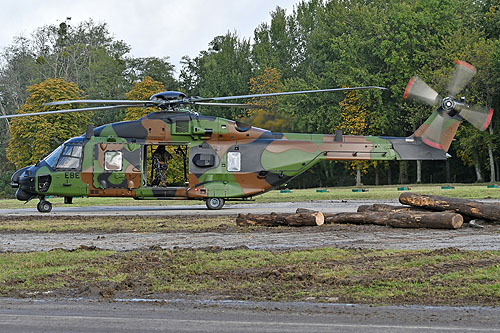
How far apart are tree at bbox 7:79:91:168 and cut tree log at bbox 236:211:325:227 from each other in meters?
46.1

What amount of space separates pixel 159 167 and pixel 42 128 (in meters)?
39.3

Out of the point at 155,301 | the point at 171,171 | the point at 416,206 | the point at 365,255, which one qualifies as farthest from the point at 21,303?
the point at 171,171

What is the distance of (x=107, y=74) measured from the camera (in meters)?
91.9

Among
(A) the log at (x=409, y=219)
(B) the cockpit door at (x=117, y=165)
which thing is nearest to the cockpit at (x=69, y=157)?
(B) the cockpit door at (x=117, y=165)

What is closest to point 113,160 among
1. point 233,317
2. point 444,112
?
point 444,112

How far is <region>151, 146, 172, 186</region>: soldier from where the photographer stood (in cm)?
2672

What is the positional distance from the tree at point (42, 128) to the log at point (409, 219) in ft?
157

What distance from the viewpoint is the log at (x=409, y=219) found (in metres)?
16.8

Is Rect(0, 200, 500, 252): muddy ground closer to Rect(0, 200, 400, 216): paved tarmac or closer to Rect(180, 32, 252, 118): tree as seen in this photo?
Rect(0, 200, 400, 216): paved tarmac

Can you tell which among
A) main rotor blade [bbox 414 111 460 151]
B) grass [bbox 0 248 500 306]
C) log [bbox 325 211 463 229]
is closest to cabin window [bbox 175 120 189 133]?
log [bbox 325 211 463 229]

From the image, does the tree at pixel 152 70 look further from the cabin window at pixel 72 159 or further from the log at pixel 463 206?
the log at pixel 463 206

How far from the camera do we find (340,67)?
67.6 m

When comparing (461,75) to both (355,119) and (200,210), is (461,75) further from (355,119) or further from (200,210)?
(355,119)

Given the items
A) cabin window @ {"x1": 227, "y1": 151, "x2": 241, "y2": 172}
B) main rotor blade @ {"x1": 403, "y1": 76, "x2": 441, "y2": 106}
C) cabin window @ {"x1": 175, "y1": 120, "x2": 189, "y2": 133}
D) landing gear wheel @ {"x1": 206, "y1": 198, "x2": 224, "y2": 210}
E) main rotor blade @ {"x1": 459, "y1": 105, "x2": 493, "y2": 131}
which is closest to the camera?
main rotor blade @ {"x1": 459, "y1": 105, "x2": 493, "y2": 131}
